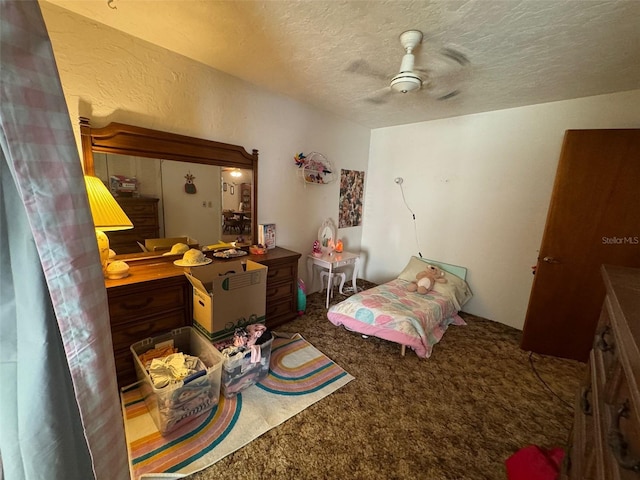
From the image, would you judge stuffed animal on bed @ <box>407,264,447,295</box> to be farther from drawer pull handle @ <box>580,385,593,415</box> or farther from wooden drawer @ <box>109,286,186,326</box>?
wooden drawer @ <box>109,286,186,326</box>

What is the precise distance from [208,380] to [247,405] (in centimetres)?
32

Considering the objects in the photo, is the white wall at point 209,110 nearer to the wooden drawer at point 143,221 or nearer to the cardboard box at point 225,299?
the wooden drawer at point 143,221

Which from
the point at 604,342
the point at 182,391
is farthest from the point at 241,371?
the point at 604,342

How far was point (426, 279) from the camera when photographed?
2.79 metres

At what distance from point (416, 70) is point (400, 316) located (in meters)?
1.94

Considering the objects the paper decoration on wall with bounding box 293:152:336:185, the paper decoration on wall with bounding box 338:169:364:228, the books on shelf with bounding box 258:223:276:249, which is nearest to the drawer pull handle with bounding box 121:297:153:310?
the books on shelf with bounding box 258:223:276:249

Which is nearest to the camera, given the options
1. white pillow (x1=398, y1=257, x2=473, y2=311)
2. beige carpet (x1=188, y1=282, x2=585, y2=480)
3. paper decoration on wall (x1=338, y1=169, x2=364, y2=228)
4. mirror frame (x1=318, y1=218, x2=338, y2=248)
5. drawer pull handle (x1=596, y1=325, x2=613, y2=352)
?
drawer pull handle (x1=596, y1=325, x2=613, y2=352)

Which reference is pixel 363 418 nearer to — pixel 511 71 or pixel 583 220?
pixel 583 220

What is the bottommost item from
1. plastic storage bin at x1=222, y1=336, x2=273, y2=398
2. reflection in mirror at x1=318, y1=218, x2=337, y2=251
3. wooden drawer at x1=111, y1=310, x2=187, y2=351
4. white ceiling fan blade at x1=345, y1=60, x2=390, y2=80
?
plastic storage bin at x1=222, y1=336, x2=273, y2=398

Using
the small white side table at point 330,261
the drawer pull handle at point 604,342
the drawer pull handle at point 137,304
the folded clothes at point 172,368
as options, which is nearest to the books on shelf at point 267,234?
the small white side table at point 330,261

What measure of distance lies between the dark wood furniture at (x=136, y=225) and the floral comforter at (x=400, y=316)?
1.67 meters

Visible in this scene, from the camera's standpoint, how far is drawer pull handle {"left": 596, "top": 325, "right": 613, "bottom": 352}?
0.90 m

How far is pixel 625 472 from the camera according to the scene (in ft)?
1.71

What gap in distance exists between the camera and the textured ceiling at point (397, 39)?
1366 mm
